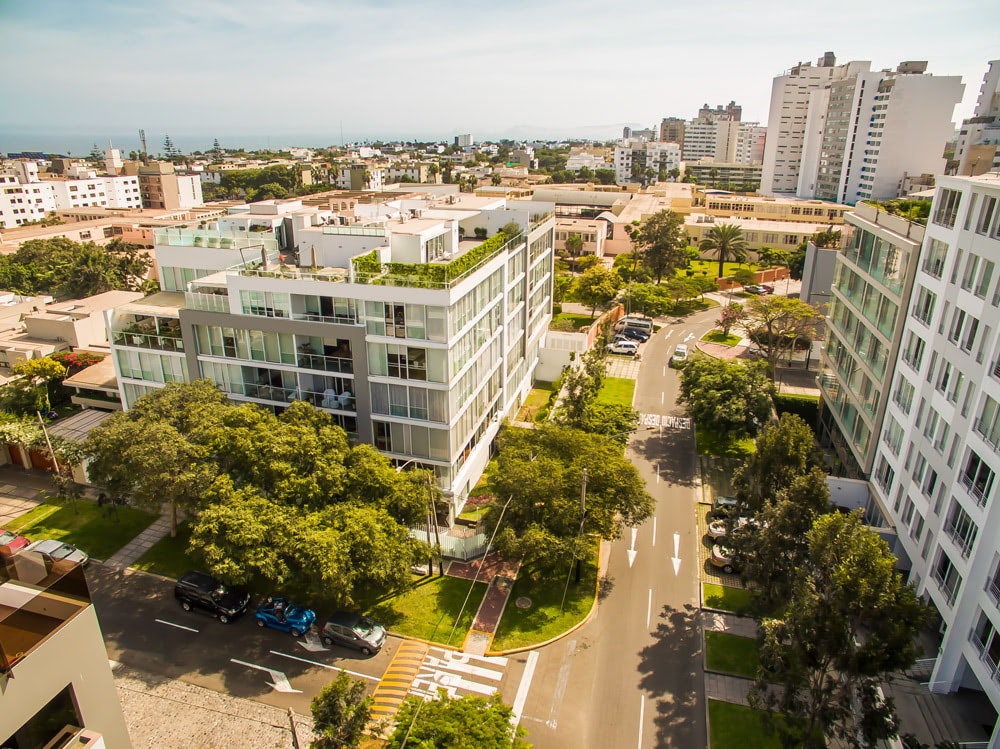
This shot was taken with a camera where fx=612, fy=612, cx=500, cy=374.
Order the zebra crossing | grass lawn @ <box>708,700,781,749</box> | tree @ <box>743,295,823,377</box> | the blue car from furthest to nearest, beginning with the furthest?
tree @ <box>743,295,823,377</box>, the blue car, the zebra crossing, grass lawn @ <box>708,700,781,749</box>

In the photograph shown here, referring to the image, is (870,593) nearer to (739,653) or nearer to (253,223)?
(739,653)

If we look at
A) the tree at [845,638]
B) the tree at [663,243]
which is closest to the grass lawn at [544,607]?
the tree at [845,638]

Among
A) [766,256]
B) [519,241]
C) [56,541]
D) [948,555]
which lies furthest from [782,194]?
[56,541]

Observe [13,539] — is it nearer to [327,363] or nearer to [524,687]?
[327,363]

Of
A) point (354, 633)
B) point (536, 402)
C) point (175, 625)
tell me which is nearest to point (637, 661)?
point (354, 633)

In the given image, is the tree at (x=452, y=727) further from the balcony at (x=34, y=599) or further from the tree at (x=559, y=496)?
the balcony at (x=34, y=599)

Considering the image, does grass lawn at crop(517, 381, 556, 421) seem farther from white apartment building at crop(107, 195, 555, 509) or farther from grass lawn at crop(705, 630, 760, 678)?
grass lawn at crop(705, 630, 760, 678)

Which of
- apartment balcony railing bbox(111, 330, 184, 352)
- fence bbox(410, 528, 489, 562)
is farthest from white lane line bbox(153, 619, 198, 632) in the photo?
apartment balcony railing bbox(111, 330, 184, 352)
